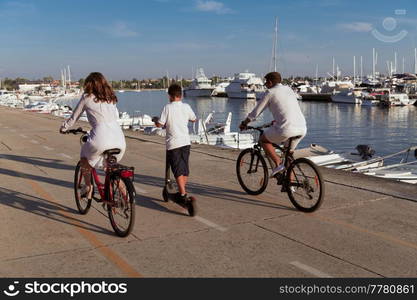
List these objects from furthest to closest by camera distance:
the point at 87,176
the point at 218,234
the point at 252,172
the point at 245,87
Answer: the point at 245,87
the point at 252,172
the point at 87,176
the point at 218,234

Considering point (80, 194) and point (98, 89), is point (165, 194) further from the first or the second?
point (98, 89)

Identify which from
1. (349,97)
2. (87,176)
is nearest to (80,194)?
(87,176)

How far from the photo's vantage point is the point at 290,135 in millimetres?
6117

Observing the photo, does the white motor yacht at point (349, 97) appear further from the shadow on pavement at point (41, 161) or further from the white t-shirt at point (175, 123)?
the white t-shirt at point (175, 123)

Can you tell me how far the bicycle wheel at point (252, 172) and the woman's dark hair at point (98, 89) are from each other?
2.72 meters

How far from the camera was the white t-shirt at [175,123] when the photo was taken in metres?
5.89

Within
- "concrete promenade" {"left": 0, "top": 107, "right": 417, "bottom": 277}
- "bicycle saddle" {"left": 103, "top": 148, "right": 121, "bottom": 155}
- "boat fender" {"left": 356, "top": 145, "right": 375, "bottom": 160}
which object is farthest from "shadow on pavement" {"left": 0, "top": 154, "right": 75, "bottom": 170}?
"boat fender" {"left": 356, "top": 145, "right": 375, "bottom": 160}

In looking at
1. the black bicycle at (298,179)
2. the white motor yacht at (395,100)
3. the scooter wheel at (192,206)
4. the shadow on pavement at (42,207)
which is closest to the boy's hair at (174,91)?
the scooter wheel at (192,206)

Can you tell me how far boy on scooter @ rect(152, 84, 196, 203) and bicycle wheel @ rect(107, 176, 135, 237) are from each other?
1052mm

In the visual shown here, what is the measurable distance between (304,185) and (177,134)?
189 centimetres

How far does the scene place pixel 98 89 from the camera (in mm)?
5160

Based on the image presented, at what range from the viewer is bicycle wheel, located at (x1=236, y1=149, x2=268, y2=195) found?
6902mm

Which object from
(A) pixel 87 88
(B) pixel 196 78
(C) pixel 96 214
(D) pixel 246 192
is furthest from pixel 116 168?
(B) pixel 196 78

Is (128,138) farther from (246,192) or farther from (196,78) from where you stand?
(196,78)
